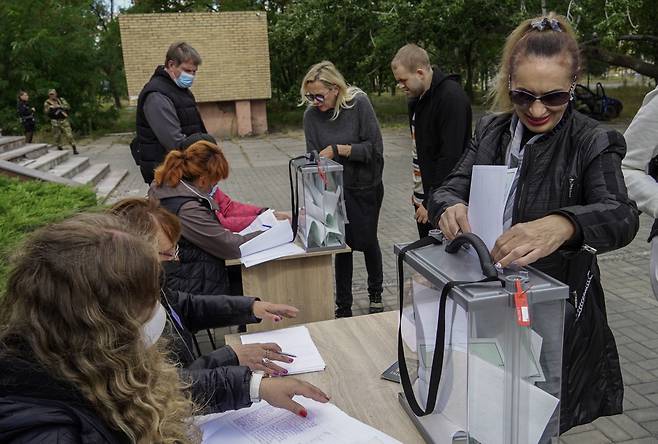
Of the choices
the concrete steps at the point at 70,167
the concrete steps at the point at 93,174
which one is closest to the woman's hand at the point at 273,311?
the concrete steps at the point at 93,174

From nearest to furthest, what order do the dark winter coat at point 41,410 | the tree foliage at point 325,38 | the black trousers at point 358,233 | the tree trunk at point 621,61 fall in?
1. the dark winter coat at point 41,410
2. the black trousers at point 358,233
3. the tree foliage at point 325,38
4. the tree trunk at point 621,61

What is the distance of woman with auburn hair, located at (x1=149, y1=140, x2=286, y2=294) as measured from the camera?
280 cm

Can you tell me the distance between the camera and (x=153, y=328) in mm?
1284

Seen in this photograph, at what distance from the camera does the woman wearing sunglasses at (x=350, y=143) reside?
3623 mm

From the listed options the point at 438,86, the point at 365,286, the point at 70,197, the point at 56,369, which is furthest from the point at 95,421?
the point at 365,286

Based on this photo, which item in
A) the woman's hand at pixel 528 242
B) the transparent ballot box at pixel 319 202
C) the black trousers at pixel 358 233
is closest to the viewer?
the woman's hand at pixel 528 242

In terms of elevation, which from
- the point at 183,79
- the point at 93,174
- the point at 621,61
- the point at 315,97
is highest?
the point at 621,61

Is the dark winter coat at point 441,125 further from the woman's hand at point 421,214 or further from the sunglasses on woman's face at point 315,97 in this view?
the sunglasses on woman's face at point 315,97

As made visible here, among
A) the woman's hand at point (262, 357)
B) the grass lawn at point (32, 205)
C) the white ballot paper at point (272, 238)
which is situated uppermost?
the grass lawn at point (32, 205)

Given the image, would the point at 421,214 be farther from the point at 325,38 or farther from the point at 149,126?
the point at 325,38

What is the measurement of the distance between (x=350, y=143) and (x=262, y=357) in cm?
218

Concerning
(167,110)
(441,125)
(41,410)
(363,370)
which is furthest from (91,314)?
(167,110)

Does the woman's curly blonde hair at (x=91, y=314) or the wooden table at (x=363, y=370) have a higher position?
the woman's curly blonde hair at (x=91, y=314)

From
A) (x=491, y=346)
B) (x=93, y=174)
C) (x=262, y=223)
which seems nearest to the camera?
(x=491, y=346)
